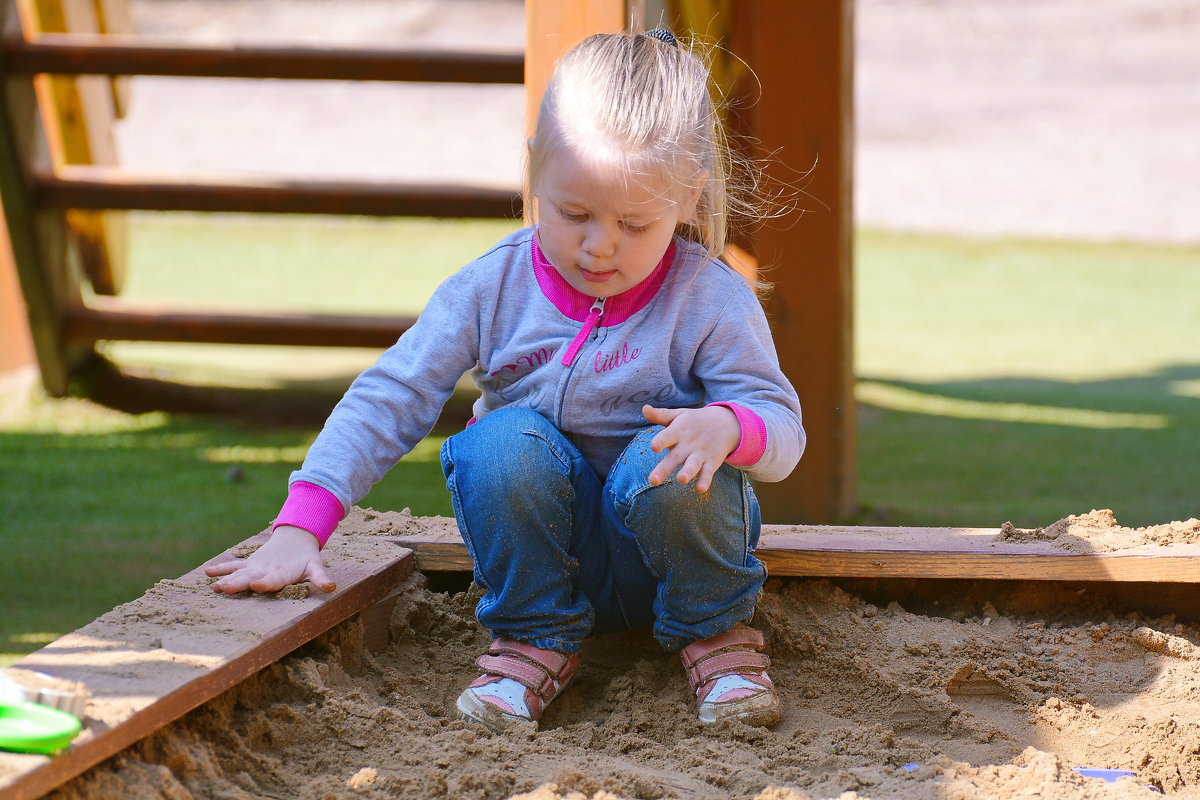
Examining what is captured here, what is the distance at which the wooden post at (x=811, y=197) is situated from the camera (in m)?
2.79

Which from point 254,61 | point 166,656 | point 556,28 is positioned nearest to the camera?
point 166,656

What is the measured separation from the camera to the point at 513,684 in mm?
1666

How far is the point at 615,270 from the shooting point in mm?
1620

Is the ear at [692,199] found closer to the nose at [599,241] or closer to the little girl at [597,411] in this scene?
the little girl at [597,411]

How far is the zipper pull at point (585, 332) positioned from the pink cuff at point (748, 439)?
0.24 metres

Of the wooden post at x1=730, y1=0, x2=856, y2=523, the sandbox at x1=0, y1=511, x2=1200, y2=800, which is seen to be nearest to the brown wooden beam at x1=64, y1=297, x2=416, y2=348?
the wooden post at x1=730, y1=0, x2=856, y2=523

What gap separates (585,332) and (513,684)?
0.48m

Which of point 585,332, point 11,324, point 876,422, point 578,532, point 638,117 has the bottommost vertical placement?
point 876,422

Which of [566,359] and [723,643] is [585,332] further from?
[723,643]

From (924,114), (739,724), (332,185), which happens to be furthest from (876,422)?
(924,114)

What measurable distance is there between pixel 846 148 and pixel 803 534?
45.6 inches

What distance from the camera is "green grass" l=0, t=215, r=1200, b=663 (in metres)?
2.87

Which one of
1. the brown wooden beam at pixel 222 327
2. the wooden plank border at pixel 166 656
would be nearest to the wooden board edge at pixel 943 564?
the wooden plank border at pixel 166 656

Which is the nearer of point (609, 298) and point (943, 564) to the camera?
point (609, 298)
